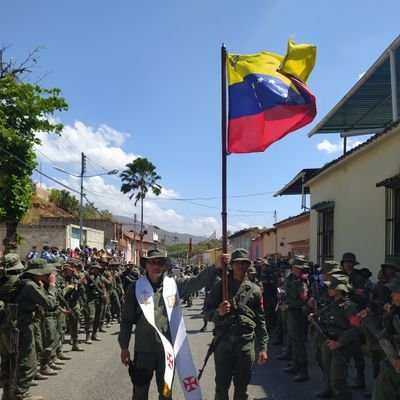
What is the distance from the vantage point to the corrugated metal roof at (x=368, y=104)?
1043cm

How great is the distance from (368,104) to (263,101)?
7996mm

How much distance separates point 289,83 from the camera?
18.6 ft

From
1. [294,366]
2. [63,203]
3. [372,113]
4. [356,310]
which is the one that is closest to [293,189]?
[372,113]

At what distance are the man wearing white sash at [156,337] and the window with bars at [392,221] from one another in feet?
19.4

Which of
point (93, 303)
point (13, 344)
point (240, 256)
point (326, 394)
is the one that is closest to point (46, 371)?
point (13, 344)

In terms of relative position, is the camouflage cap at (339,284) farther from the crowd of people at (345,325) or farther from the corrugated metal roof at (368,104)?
the corrugated metal roof at (368,104)

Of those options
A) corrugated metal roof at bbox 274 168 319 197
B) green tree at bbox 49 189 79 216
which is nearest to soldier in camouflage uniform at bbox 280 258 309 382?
corrugated metal roof at bbox 274 168 319 197

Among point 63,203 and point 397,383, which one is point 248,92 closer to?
point 397,383

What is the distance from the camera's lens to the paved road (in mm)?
6828

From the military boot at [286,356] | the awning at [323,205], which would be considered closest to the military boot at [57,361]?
the military boot at [286,356]

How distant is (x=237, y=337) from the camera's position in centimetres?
495

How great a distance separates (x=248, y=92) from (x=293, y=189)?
584 inches

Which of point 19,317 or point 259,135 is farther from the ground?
point 259,135

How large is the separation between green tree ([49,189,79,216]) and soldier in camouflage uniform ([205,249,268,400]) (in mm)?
46011
